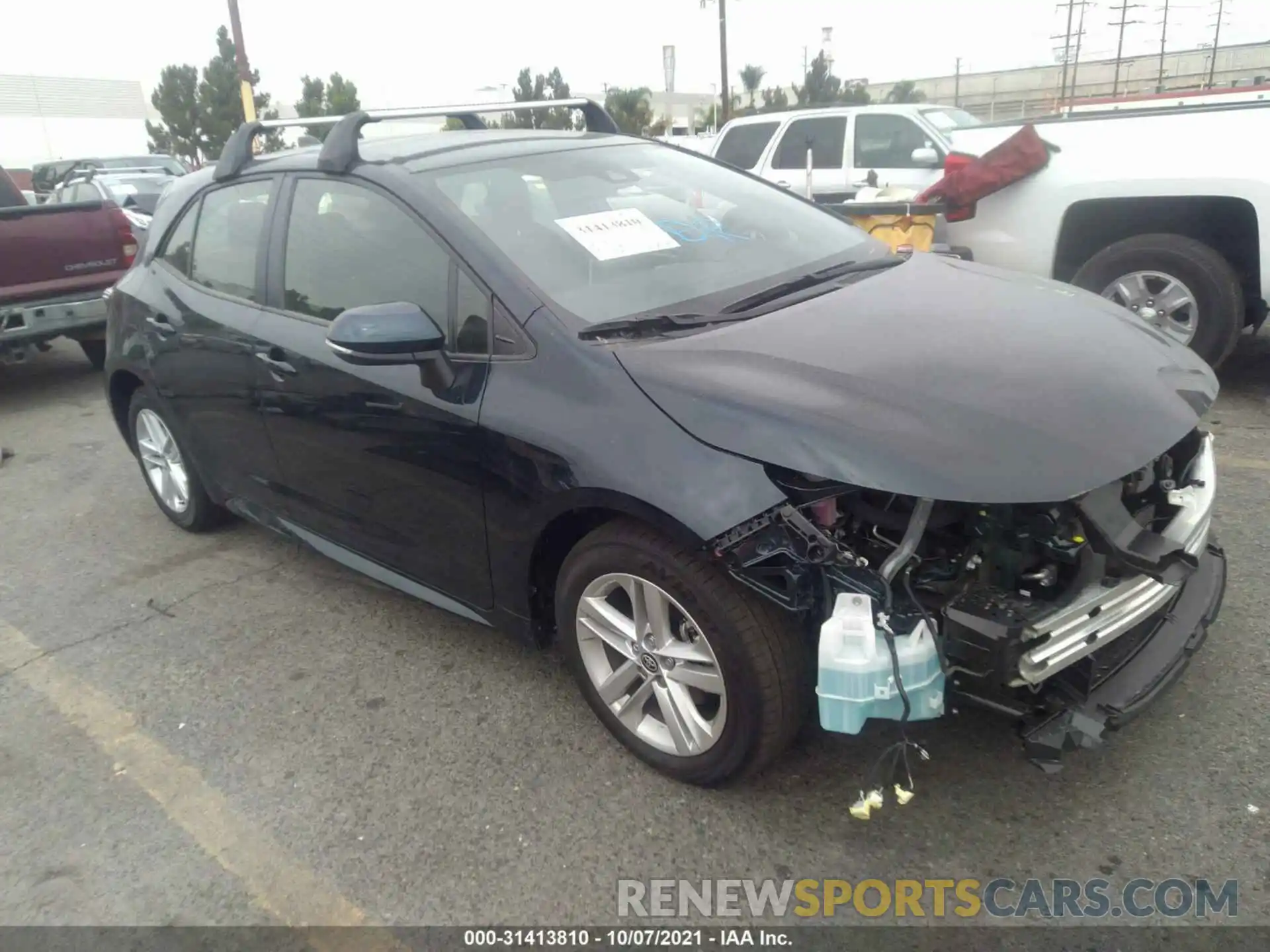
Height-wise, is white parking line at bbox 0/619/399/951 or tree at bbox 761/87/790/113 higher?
tree at bbox 761/87/790/113

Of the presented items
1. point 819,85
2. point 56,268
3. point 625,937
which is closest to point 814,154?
point 56,268

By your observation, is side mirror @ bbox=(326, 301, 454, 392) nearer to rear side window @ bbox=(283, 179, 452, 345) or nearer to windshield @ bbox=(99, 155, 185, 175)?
rear side window @ bbox=(283, 179, 452, 345)

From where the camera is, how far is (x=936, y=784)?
266 centimetres

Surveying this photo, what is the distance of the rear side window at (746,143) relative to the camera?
386 inches

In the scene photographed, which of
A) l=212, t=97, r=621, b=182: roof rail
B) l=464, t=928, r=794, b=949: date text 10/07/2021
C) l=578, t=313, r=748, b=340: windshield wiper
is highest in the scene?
l=212, t=97, r=621, b=182: roof rail

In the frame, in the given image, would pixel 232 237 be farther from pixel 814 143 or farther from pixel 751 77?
pixel 751 77

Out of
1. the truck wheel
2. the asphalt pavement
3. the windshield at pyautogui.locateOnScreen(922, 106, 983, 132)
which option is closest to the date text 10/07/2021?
the asphalt pavement

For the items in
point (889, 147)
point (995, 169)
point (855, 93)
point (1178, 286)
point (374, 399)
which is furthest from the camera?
point (855, 93)

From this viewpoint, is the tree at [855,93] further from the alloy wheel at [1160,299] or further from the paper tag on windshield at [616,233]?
the paper tag on windshield at [616,233]

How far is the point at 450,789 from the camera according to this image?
9.20ft

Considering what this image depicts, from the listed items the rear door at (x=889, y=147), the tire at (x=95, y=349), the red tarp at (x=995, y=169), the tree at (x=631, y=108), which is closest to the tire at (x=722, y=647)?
the red tarp at (x=995, y=169)

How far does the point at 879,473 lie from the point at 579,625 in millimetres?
1030

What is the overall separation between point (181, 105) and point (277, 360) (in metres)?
35.0

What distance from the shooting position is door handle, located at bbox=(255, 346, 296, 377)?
3398 millimetres
